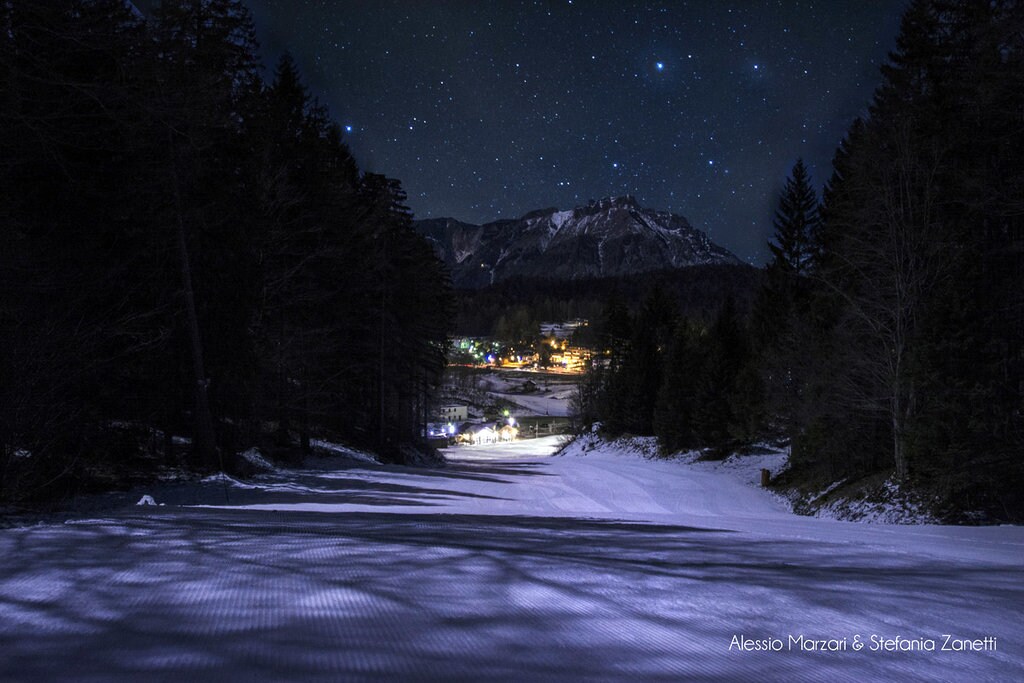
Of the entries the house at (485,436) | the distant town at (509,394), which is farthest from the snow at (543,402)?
the house at (485,436)

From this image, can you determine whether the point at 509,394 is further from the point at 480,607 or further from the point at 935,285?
the point at 480,607

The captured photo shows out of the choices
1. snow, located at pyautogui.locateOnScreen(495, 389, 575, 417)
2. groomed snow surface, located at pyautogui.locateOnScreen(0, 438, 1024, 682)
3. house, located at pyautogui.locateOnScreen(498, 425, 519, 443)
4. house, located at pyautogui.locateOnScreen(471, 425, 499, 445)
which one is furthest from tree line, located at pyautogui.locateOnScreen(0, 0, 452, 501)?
snow, located at pyautogui.locateOnScreen(495, 389, 575, 417)

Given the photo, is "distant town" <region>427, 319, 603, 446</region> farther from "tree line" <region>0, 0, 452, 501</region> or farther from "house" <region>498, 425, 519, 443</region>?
"tree line" <region>0, 0, 452, 501</region>

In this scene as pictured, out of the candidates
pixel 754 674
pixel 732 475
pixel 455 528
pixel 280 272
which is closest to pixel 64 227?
pixel 280 272

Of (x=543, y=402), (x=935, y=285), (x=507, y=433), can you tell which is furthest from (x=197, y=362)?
(x=543, y=402)

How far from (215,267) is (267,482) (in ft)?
18.7

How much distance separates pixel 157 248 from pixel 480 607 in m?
14.6

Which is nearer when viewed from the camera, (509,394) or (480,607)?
(480,607)

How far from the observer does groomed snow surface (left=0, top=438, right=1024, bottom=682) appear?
2023 mm

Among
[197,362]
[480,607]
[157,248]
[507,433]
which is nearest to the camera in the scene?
[480,607]

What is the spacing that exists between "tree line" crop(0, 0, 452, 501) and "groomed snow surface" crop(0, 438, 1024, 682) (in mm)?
5585

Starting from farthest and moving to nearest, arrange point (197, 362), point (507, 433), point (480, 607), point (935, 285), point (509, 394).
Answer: point (509, 394) < point (507, 433) < point (935, 285) < point (197, 362) < point (480, 607)

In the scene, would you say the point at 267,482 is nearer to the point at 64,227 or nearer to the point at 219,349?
the point at 219,349

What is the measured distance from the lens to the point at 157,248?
1438cm
